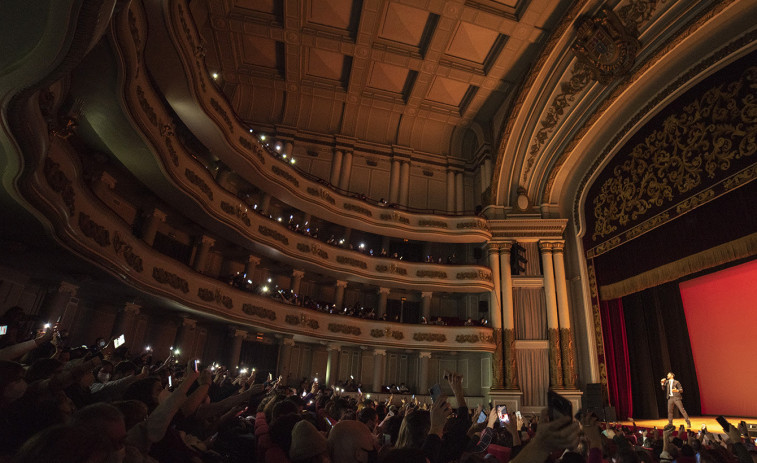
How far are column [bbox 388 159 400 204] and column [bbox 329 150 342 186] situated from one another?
7.85 ft

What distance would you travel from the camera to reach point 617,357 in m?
14.1

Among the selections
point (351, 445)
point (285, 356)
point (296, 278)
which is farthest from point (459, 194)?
point (351, 445)

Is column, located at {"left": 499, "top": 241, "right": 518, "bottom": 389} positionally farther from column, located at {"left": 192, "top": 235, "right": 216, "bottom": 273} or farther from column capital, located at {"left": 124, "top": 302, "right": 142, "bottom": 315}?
column capital, located at {"left": 124, "top": 302, "right": 142, "bottom": 315}

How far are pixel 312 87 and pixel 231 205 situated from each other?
8108 mm

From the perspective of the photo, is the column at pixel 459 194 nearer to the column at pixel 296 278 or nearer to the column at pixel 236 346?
the column at pixel 296 278

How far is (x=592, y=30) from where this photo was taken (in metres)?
12.5

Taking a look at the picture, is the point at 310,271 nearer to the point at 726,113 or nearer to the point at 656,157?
the point at 656,157

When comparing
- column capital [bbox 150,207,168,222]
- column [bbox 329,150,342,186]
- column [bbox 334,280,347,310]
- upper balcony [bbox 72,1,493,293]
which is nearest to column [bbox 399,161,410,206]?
upper balcony [bbox 72,1,493,293]

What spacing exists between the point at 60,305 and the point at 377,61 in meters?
13.0

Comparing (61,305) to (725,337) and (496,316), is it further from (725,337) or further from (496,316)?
(725,337)

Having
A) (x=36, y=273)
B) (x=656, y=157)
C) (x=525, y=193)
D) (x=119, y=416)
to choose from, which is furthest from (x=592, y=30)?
(x=36, y=273)

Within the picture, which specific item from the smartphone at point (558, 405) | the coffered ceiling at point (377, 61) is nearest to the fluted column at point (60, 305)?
the coffered ceiling at point (377, 61)

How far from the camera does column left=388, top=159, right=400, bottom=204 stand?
63.4 feet

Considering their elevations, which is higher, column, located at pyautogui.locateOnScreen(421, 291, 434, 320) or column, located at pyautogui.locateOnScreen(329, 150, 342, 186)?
column, located at pyautogui.locateOnScreen(329, 150, 342, 186)
